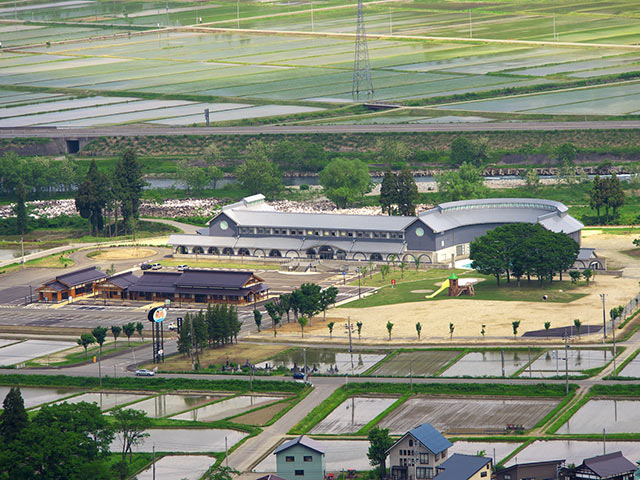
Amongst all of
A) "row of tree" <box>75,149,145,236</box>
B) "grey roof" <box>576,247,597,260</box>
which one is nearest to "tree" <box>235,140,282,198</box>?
"row of tree" <box>75,149,145,236</box>

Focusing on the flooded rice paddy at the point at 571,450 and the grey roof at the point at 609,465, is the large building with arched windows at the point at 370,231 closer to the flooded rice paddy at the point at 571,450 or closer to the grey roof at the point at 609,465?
the flooded rice paddy at the point at 571,450

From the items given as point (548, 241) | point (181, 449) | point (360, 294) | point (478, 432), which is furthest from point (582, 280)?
point (181, 449)

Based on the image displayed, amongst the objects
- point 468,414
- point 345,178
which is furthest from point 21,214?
point 468,414

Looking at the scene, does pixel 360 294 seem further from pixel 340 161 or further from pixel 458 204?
pixel 340 161

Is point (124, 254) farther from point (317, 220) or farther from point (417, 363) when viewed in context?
point (417, 363)

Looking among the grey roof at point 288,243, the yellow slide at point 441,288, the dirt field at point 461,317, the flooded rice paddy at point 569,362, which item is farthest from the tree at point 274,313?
the grey roof at point 288,243

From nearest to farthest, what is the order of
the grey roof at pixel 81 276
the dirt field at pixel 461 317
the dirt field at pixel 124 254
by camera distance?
the dirt field at pixel 461 317, the grey roof at pixel 81 276, the dirt field at pixel 124 254
